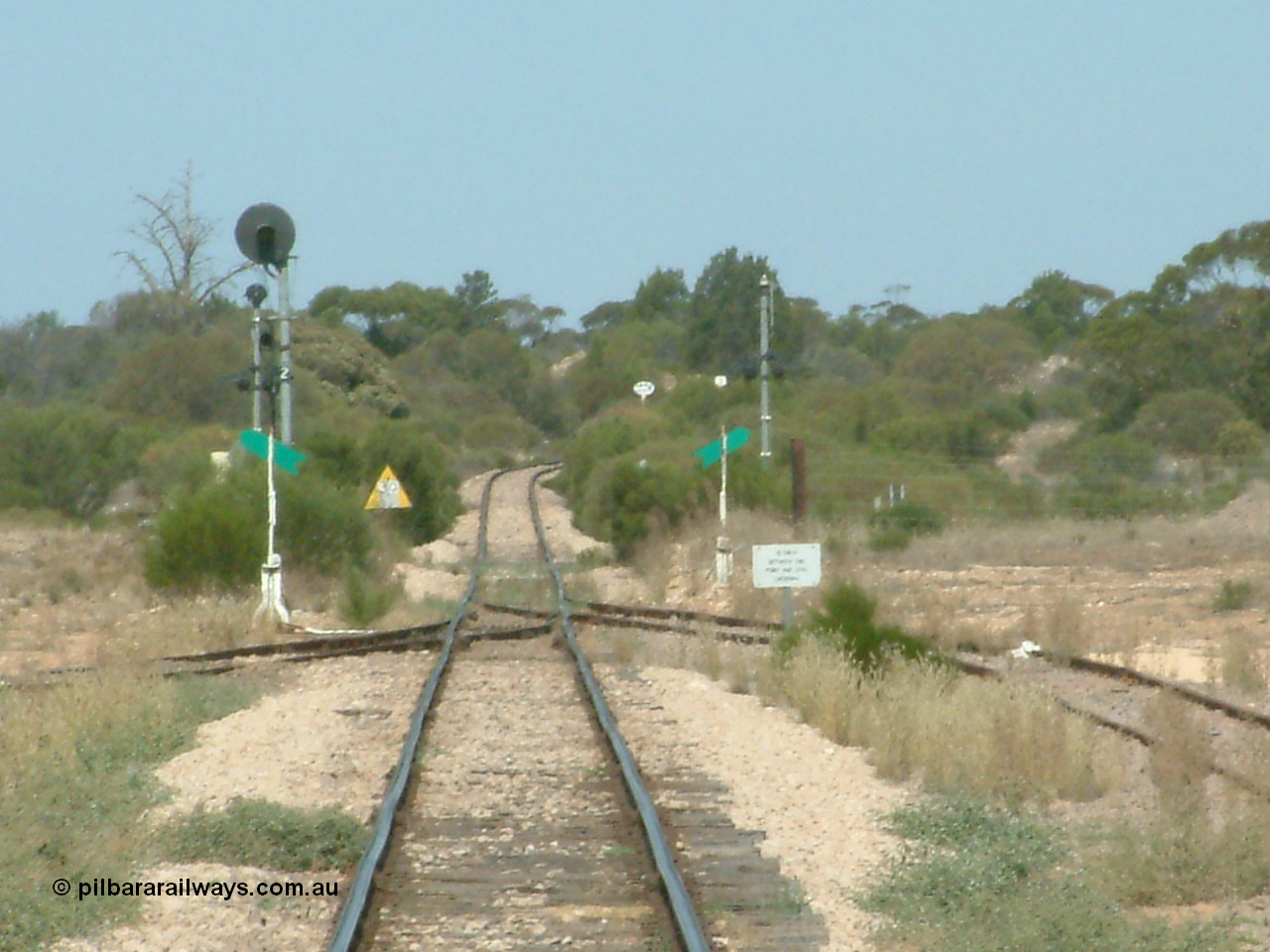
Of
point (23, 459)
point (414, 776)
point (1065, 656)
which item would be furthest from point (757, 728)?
point (23, 459)

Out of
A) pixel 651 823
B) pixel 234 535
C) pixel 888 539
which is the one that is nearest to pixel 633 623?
pixel 234 535

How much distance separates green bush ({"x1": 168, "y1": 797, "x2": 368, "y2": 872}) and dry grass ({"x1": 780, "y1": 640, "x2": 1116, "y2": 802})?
401cm

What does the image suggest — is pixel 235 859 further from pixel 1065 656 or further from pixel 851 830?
pixel 1065 656

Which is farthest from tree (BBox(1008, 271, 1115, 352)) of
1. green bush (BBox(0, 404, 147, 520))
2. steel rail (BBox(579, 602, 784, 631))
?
steel rail (BBox(579, 602, 784, 631))

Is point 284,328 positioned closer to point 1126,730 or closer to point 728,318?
point 1126,730

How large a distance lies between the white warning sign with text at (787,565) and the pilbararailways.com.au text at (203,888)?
9500mm

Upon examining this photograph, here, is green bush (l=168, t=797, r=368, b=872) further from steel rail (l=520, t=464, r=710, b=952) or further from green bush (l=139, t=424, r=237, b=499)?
green bush (l=139, t=424, r=237, b=499)

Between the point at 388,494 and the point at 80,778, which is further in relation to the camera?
the point at 388,494

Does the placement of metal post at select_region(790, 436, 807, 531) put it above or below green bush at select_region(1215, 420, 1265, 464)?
below

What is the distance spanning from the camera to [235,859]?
945 centimetres

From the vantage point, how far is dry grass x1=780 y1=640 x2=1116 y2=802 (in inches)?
452

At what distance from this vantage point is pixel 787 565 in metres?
18.2

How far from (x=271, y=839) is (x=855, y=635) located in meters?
8.44

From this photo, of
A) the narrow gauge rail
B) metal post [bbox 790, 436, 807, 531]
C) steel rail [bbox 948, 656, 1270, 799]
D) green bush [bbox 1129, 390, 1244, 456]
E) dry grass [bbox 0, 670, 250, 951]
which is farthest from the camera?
green bush [bbox 1129, 390, 1244, 456]
